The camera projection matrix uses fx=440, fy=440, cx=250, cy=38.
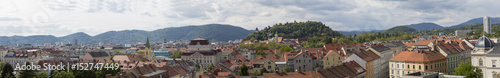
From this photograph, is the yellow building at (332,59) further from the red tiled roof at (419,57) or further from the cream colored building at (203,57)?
the cream colored building at (203,57)

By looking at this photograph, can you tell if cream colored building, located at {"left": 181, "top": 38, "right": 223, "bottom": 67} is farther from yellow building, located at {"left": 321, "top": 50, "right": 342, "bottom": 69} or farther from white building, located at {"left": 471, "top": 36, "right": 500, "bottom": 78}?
white building, located at {"left": 471, "top": 36, "right": 500, "bottom": 78}

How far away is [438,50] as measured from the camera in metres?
68.5

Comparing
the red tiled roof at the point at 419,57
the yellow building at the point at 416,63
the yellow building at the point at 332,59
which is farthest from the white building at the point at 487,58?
the yellow building at the point at 332,59

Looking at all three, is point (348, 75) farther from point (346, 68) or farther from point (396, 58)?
point (396, 58)

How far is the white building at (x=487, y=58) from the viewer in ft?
157

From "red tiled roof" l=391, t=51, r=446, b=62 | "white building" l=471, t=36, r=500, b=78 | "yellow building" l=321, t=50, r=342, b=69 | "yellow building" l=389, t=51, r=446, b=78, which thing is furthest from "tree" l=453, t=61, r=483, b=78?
"yellow building" l=321, t=50, r=342, b=69

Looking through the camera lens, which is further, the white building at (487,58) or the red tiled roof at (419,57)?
the red tiled roof at (419,57)

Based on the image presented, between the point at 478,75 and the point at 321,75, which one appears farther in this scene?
the point at 321,75

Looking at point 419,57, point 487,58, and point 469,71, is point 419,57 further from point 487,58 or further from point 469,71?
point 469,71

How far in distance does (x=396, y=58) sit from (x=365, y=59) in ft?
18.4

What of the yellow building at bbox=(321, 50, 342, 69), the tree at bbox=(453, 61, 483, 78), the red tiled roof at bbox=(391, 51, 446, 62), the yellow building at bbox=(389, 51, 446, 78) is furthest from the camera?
the yellow building at bbox=(321, 50, 342, 69)

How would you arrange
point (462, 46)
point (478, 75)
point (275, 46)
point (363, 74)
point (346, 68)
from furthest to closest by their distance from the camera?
point (275, 46) → point (462, 46) → point (363, 74) → point (346, 68) → point (478, 75)

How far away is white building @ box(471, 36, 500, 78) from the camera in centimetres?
4771

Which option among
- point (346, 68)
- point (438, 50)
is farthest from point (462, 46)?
point (346, 68)
